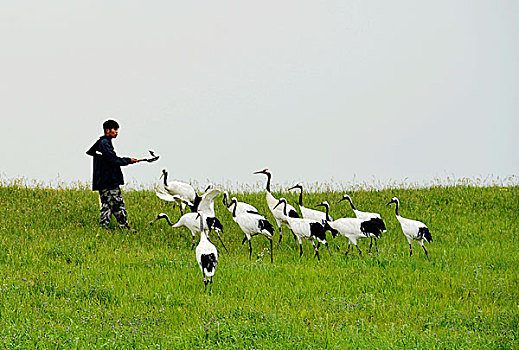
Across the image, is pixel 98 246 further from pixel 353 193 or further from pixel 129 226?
pixel 353 193

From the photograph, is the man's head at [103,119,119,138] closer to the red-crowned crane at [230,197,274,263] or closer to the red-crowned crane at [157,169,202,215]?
the red-crowned crane at [157,169,202,215]

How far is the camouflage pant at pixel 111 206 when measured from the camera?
1716cm

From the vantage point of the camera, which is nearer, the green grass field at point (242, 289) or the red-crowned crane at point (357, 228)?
the green grass field at point (242, 289)


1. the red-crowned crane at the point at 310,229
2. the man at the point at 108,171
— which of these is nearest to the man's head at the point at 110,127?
the man at the point at 108,171

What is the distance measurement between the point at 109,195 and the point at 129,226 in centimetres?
128

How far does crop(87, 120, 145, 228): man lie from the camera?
55.0 ft

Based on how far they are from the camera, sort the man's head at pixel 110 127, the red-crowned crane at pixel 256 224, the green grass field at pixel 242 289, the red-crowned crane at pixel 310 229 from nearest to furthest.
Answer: the green grass field at pixel 242 289
the red-crowned crane at pixel 310 229
the red-crowned crane at pixel 256 224
the man's head at pixel 110 127

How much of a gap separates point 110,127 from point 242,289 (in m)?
7.89

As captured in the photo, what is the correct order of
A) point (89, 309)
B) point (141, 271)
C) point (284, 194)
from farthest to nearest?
1. point (284, 194)
2. point (141, 271)
3. point (89, 309)

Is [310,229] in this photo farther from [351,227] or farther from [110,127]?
[110,127]

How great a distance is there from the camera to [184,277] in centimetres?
1255

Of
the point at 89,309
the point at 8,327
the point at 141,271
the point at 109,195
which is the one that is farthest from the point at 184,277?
the point at 109,195

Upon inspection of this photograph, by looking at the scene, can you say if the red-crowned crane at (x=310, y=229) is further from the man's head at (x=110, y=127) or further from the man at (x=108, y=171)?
the man's head at (x=110, y=127)

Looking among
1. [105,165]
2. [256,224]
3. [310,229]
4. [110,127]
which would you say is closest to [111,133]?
[110,127]
